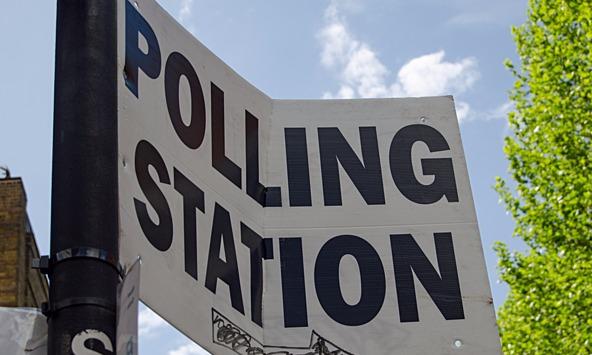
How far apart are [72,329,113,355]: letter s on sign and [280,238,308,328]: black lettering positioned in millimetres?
A: 1119

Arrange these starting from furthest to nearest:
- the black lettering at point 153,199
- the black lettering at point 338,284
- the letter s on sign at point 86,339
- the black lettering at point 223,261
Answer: the black lettering at point 338,284, the black lettering at point 223,261, the black lettering at point 153,199, the letter s on sign at point 86,339

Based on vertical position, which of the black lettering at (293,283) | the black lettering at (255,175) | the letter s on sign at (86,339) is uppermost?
the black lettering at (255,175)

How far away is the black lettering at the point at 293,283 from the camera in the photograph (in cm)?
296

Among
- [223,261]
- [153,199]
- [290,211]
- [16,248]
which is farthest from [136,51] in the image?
[16,248]

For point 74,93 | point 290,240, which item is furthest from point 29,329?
point 290,240

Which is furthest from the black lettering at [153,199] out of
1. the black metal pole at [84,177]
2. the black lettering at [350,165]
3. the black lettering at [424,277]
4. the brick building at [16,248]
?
the brick building at [16,248]

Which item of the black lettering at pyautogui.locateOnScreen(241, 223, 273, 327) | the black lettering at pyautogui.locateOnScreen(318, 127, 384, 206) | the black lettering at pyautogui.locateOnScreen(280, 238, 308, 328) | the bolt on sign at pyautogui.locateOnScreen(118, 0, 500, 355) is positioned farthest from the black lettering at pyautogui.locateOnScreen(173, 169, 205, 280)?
the black lettering at pyautogui.locateOnScreen(318, 127, 384, 206)

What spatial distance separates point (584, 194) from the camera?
12.5 m

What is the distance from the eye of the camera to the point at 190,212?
2744mm

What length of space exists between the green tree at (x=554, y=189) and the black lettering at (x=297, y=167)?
31.2 ft

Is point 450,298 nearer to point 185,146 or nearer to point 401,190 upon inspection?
point 401,190

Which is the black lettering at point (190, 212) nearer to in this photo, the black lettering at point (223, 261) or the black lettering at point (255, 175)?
the black lettering at point (223, 261)

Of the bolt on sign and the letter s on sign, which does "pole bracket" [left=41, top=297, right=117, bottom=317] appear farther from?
the bolt on sign

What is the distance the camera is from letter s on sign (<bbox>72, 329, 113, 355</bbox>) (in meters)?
1.86
